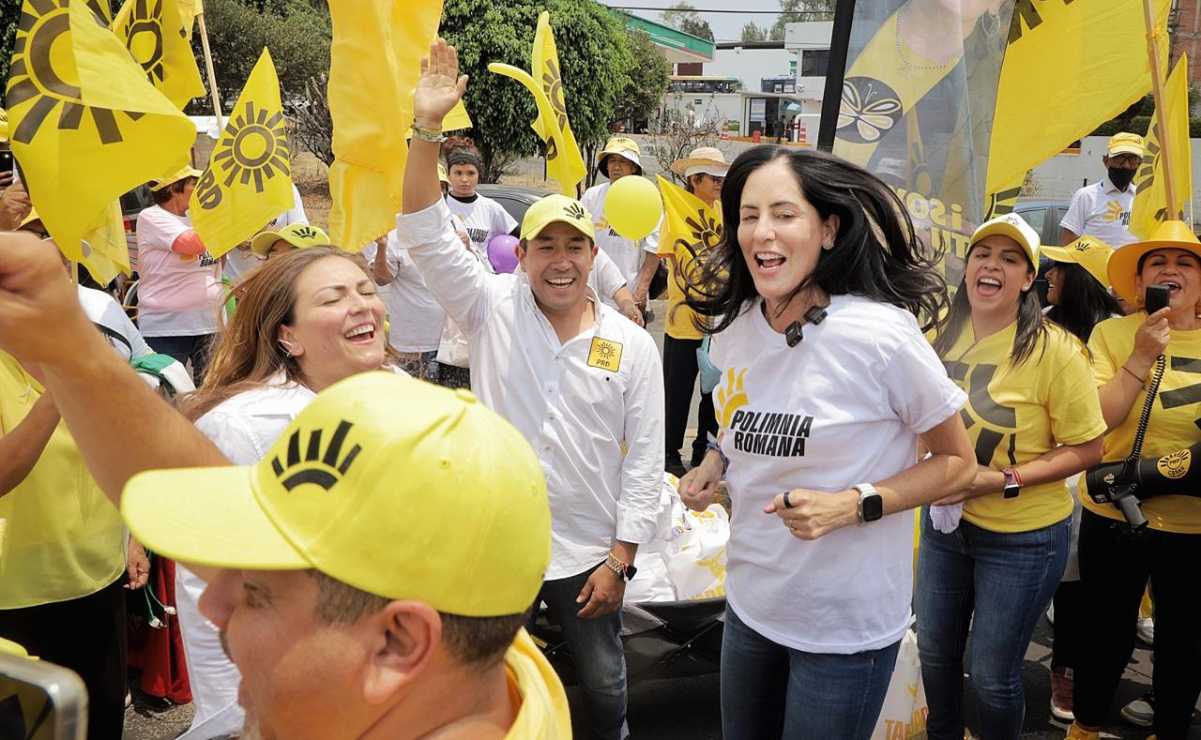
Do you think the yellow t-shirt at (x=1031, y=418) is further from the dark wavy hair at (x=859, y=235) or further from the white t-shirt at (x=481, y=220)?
the white t-shirt at (x=481, y=220)

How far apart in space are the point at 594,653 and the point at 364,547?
2.44 m

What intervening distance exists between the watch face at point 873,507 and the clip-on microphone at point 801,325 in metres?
0.40

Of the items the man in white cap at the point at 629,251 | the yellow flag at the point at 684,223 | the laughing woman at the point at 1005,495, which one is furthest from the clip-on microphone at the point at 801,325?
the man in white cap at the point at 629,251

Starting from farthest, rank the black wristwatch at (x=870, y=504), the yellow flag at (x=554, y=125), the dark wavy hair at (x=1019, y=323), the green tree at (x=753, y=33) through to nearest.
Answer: the green tree at (x=753, y=33) → the yellow flag at (x=554, y=125) → the dark wavy hair at (x=1019, y=323) → the black wristwatch at (x=870, y=504)

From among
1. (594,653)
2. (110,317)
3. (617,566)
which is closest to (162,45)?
(110,317)

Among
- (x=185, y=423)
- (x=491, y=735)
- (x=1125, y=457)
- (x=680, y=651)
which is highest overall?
(x=185, y=423)

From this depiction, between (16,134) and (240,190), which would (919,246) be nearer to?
(16,134)

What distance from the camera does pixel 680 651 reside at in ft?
13.4

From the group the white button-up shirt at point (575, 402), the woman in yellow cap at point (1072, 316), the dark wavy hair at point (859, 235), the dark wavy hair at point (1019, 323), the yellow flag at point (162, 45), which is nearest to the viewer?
the dark wavy hair at point (859, 235)

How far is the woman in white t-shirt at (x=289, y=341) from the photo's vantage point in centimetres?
252

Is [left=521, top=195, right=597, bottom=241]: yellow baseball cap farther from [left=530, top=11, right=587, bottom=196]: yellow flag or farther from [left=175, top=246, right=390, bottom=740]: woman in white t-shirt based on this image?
[left=530, top=11, right=587, bottom=196]: yellow flag

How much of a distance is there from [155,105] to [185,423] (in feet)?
6.75

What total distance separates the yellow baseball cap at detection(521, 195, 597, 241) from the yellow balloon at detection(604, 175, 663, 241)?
300 cm

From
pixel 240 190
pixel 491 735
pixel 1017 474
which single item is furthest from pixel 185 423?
pixel 240 190
